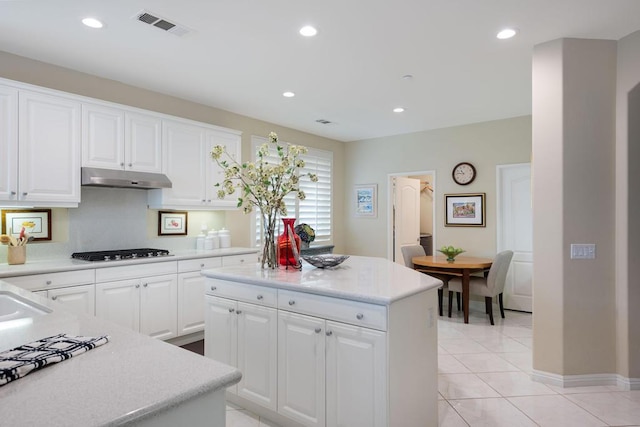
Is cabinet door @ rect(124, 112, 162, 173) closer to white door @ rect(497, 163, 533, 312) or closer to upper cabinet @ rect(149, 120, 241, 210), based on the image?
upper cabinet @ rect(149, 120, 241, 210)

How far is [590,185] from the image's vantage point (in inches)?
118

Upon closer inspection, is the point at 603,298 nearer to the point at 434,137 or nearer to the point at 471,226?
the point at 471,226

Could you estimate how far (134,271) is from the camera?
138 inches

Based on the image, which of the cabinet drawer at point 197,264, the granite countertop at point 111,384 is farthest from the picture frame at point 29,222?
the granite countertop at point 111,384

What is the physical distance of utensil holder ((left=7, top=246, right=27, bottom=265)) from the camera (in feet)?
10.4

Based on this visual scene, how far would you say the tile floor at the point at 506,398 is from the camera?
251 centimetres

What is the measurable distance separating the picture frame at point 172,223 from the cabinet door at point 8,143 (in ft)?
4.84

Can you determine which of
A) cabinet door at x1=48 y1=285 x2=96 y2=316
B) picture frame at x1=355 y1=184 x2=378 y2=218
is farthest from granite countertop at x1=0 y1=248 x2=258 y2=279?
picture frame at x1=355 y1=184 x2=378 y2=218

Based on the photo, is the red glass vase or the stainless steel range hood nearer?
the red glass vase

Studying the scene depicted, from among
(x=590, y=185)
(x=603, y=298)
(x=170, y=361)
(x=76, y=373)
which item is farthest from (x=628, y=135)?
(x=76, y=373)

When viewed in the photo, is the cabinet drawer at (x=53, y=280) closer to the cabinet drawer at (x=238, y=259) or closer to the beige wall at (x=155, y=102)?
the beige wall at (x=155, y=102)

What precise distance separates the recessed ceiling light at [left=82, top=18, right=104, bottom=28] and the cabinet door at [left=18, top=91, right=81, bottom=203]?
2.75 ft

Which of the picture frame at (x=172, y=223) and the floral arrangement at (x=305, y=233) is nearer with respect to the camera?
the floral arrangement at (x=305, y=233)

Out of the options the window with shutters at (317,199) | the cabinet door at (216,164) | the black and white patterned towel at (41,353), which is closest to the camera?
the black and white patterned towel at (41,353)
